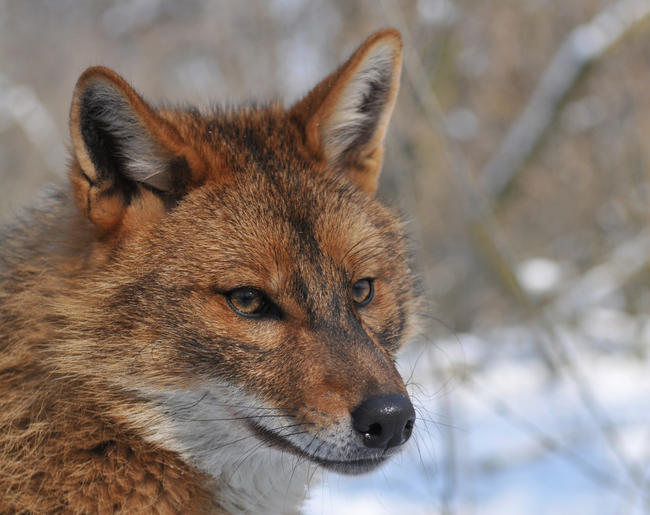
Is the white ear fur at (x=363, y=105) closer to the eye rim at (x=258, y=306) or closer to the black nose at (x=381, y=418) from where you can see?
the eye rim at (x=258, y=306)

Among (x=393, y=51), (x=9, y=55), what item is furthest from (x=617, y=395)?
(x=9, y=55)

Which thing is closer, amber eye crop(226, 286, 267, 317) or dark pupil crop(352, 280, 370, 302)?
amber eye crop(226, 286, 267, 317)

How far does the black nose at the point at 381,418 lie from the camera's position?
2535 millimetres

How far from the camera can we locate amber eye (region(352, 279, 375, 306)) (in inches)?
124

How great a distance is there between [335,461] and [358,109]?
1.85 metres

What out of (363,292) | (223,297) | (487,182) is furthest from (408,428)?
(487,182)

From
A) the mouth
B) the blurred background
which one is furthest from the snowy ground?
the mouth

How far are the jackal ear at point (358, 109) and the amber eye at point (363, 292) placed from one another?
68 centimetres

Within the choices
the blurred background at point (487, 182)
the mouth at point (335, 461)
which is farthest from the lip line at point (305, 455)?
the blurred background at point (487, 182)

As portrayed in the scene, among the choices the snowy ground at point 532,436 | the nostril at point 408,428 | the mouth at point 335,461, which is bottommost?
the snowy ground at point 532,436

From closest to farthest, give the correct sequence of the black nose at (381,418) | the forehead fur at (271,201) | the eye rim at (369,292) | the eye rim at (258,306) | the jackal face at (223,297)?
the black nose at (381,418), the jackal face at (223,297), the eye rim at (258,306), the forehead fur at (271,201), the eye rim at (369,292)

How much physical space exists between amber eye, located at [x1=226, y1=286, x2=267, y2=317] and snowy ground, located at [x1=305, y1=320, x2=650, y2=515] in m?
1.07

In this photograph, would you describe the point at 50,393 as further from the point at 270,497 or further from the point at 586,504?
the point at 586,504

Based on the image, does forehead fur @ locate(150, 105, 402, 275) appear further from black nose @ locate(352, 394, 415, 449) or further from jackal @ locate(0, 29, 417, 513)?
black nose @ locate(352, 394, 415, 449)
